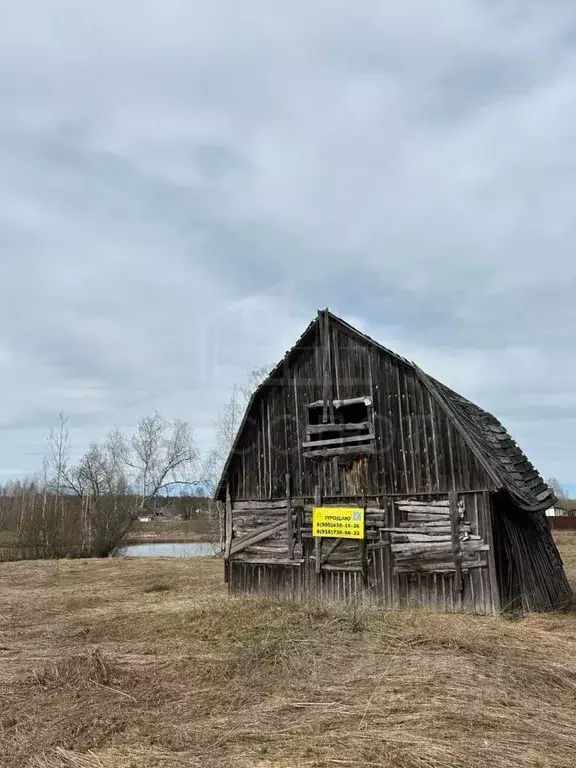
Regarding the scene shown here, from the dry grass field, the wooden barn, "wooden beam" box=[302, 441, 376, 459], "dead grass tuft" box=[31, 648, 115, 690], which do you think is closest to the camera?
the dry grass field

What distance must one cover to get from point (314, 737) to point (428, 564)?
7.47 m

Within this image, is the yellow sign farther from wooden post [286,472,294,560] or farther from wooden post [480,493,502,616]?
wooden post [480,493,502,616]

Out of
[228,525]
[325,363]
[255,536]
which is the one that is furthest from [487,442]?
[228,525]

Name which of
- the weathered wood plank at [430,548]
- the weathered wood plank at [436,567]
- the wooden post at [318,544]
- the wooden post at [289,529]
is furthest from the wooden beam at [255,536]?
the weathered wood plank at [436,567]

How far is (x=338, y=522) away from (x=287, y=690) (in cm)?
673

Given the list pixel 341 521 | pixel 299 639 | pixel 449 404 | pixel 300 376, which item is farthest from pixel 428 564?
pixel 300 376

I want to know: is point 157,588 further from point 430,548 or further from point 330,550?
point 430,548

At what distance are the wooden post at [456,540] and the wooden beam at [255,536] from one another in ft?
13.4

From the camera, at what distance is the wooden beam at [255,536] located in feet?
48.4

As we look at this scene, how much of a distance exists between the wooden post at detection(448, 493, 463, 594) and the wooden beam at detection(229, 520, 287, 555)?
4076mm

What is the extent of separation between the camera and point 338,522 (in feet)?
45.2

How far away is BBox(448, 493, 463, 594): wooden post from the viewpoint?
12.2 m

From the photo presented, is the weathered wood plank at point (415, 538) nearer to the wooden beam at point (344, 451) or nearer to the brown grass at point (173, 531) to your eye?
the wooden beam at point (344, 451)

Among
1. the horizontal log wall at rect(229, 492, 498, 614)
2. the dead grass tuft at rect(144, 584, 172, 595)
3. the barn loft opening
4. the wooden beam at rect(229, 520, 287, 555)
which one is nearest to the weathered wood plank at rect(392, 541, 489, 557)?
the horizontal log wall at rect(229, 492, 498, 614)
